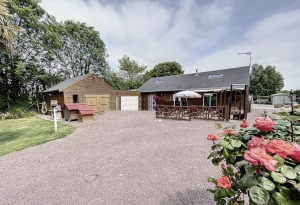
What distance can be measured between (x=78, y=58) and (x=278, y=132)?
91.4 ft

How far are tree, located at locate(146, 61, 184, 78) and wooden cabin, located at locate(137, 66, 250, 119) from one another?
13467 millimetres

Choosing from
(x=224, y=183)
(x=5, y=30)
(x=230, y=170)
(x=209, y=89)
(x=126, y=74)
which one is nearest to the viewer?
(x=224, y=183)

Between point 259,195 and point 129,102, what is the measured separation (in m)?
16.4

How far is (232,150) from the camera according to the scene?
121 cm

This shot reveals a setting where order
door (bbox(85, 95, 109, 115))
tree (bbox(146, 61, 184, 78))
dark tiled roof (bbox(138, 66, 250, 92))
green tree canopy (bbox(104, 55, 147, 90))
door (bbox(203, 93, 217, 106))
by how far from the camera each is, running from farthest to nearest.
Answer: tree (bbox(146, 61, 184, 78)) → green tree canopy (bbox(104, 55, 147, 90)) → door (bbox(85, 95, 109, 115)) → door (bbox(203, 93, 217, 106)) → dark tiled roof (bbox(138, 66, 250, 92))

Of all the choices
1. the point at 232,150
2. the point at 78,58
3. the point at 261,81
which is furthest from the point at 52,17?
the point at 261,81

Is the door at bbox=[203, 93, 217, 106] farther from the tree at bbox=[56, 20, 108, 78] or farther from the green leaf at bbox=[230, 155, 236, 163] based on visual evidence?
the tree at bbox=[56, 20, 108, 78]

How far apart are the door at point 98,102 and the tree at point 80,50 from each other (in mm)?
12861

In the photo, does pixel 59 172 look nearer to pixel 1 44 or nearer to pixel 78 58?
pixel 1 44

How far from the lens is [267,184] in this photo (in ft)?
2.61

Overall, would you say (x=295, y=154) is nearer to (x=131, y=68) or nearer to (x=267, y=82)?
(x=131, y=68)

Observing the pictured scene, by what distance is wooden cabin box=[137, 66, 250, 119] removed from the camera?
1116 cm

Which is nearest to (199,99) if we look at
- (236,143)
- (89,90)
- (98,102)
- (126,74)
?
(98,102)

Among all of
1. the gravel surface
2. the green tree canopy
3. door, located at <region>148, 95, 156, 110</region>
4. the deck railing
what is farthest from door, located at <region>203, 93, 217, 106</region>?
the green tree canopy
